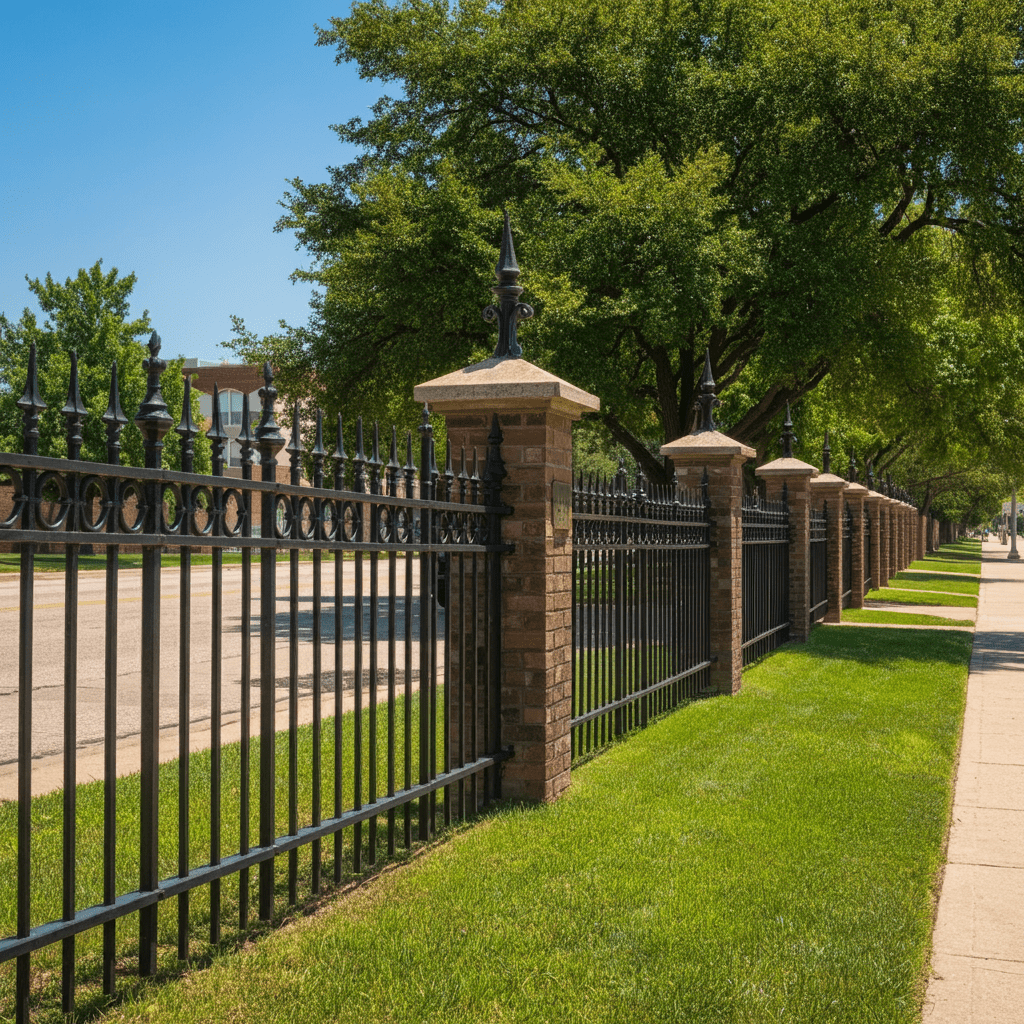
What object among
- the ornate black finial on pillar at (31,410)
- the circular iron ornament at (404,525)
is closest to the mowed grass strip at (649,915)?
the circular iron ornament at (404,525)

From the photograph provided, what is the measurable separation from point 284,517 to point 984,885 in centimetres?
343

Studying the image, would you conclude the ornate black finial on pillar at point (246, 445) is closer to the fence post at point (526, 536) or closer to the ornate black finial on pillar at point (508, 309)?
the fence post at point (526, 536)

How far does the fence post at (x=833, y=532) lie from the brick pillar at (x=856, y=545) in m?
2.48

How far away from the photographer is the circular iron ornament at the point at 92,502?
3059 mm

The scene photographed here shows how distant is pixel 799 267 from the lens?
60.0 feet

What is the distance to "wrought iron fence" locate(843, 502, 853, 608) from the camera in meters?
20.5

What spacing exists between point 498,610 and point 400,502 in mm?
1206

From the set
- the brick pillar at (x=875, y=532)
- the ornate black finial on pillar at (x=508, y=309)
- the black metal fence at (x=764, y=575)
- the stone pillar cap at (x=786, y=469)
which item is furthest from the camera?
the brick pillar at (x=875, y=532)

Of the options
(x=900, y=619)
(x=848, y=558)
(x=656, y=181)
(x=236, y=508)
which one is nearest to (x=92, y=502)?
(x=236, y=508)

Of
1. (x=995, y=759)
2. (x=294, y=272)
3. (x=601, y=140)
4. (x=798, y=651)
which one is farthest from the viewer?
(x=294, y=272)

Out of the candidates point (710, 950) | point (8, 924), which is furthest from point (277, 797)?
point (710, 950)

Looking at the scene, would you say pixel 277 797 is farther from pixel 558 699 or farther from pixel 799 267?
pixel 799 267

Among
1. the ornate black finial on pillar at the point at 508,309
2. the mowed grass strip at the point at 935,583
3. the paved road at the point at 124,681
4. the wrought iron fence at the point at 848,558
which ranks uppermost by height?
the ornate black finial on pillar at the point at 508,309

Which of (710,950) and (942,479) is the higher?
(942,479)
